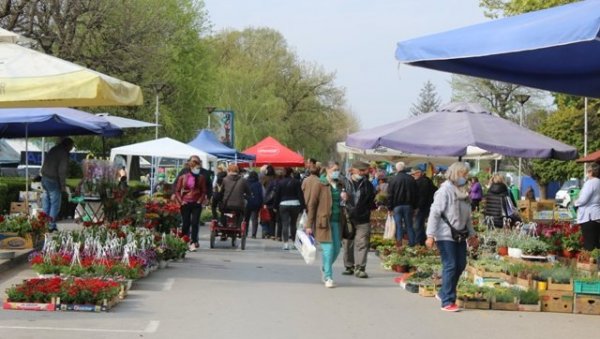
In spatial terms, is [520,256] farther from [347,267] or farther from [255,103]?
[255,103]

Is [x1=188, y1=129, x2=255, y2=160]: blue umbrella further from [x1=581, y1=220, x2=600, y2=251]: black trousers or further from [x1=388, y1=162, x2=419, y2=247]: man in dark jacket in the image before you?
[x1=581, y1=220, x2=600, y2=251]: black trousers

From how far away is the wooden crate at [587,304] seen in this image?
11538 mm

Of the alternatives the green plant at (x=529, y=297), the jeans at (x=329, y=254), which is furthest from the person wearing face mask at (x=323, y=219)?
the green plant at (x=529, y=297)

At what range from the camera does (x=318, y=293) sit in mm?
12992

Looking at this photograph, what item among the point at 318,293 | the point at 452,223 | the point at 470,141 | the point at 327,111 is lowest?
the point at 318,293

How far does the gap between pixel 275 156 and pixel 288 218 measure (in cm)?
1581

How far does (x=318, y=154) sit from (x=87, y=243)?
73992 mm

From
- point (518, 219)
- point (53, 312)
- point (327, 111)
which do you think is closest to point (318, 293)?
point (53, 312)

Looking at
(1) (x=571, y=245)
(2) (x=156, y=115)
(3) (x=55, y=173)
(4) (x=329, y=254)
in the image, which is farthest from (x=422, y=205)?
(2) (x=156, y=115)

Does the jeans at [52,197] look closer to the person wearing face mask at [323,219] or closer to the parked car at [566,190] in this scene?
the person wearing face mask at [323,219]

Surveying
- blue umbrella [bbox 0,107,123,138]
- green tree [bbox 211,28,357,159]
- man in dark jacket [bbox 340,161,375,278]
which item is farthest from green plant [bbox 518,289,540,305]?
green tree [bbox 211,28,357,159]

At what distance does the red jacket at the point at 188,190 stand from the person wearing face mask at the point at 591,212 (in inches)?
284

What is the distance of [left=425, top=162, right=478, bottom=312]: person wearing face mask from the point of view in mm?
11297

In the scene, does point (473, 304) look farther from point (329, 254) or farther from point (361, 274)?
point (361, 274)
